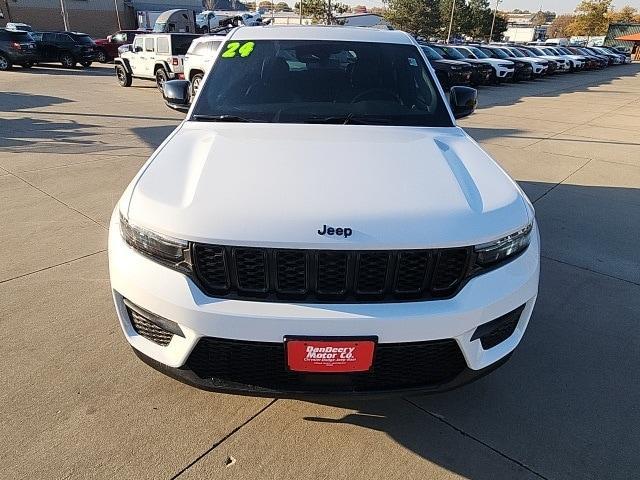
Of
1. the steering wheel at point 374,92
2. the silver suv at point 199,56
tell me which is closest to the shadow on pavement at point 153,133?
the silver suv at point 199,56

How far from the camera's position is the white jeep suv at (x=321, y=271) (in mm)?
1825

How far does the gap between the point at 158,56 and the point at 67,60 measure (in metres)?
10.9

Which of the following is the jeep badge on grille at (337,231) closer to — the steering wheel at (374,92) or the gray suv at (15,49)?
the steering wheel at (374,92)

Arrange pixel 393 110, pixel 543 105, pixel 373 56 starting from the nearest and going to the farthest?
pixel 393 110
pixel 373 56
pixel 543 105

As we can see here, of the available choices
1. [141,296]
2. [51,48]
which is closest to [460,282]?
[141,296]

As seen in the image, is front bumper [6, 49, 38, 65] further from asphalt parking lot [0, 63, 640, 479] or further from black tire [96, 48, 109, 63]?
asphalt parking lot [0, 63, 640, 479]

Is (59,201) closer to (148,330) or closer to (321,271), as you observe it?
(148,330)

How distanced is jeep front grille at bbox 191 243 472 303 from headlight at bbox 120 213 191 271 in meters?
0.06

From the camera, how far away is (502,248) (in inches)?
79.4

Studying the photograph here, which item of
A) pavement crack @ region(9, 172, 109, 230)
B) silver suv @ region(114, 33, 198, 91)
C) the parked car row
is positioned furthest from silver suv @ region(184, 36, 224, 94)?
pavement crack @ region(9, 172, 109, 230)

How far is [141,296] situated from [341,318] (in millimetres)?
855

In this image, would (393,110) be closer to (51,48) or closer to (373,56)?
(373,56)

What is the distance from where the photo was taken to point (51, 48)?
22.0 metres

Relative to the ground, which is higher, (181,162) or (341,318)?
(181,162)
